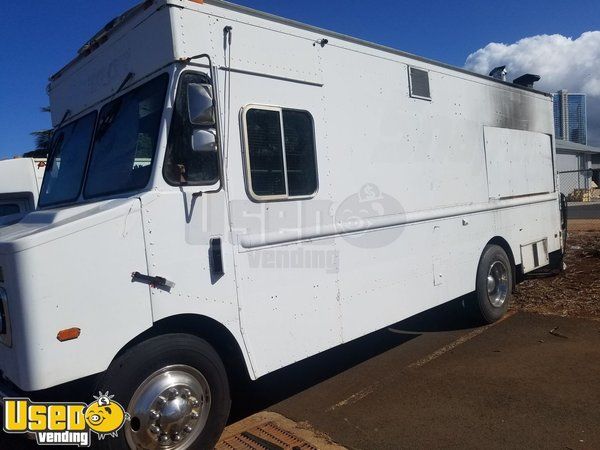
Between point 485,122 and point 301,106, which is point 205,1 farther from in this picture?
point 485,122

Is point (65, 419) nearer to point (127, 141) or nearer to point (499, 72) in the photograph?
point (127, 141)

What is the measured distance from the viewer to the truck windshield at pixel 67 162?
13.0 ft

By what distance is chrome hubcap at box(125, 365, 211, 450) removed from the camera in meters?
3.02

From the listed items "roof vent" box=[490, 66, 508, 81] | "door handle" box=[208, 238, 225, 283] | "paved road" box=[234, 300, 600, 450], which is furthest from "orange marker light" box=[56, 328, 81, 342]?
"roof vent" box=[490, 66, 508, 81]

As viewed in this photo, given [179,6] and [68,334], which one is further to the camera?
[179,6]

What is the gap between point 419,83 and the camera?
17.3 feet

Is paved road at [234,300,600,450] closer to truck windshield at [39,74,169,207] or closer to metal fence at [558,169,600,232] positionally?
truck windshield at [39,74,169,207]

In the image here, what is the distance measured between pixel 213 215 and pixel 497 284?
14.7ft

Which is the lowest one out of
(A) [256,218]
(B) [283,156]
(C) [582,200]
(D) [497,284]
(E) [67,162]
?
(C) [582,200]

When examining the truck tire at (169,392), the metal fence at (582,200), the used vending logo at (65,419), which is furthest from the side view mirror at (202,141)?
the metal fence at (582,200)

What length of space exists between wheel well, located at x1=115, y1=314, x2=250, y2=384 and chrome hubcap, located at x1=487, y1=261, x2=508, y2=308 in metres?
3.82

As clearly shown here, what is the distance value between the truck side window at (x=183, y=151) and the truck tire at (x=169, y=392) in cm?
104

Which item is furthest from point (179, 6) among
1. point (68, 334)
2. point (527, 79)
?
point (527, 79)

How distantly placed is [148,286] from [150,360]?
0.45 meters
